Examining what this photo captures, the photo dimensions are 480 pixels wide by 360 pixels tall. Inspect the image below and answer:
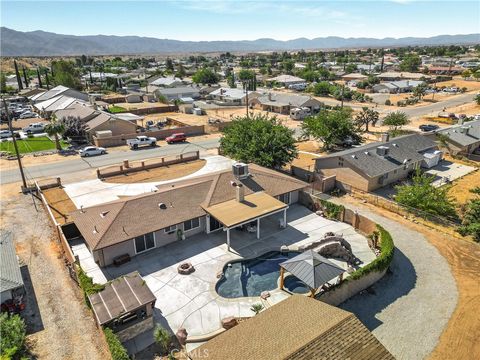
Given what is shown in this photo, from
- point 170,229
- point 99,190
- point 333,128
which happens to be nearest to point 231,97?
point 333,128

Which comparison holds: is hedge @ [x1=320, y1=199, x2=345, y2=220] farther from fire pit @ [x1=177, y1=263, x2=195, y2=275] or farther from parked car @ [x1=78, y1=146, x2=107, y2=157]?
parked car @ [x1=78, y1=146, x2=107, y2=157]

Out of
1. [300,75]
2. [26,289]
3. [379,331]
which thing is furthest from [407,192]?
[300,75]

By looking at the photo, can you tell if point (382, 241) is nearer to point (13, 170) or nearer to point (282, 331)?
point (282, 331)

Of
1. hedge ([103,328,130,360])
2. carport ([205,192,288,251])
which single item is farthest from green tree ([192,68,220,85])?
hedge ([103,328,130,360])

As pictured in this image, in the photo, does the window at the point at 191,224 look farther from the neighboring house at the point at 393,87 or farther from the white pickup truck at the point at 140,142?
the neighboring house at the point at 393,87

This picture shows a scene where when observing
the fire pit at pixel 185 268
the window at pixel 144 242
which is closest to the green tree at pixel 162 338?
the fire pit at pixel 185 268

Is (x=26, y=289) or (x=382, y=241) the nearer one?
(x=26, y=289)

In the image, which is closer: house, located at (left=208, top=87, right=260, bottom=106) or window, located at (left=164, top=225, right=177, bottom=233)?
window, located at (left=164, top=225, right=177, bottom=233)
